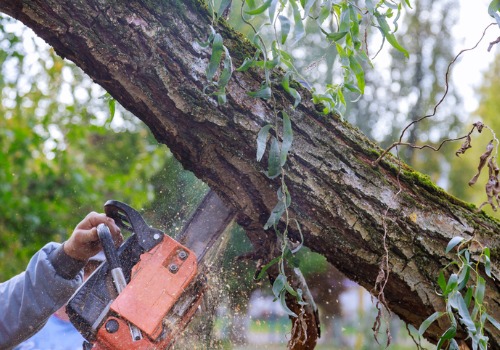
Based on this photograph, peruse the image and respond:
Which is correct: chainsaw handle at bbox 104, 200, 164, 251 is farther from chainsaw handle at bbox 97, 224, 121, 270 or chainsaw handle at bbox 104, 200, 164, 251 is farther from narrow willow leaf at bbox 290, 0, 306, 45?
Result: narrow willow leaf at bbox 290, 0, 306, 45

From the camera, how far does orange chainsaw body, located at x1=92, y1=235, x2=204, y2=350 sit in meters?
1.79

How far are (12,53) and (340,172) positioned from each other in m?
3.13

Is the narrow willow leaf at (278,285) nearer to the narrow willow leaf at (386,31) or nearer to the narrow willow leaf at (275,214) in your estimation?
the narrow willow leaf at (275,214)

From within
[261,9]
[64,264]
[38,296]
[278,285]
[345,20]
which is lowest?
[38,296]

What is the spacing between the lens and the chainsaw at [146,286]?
5.90 feet

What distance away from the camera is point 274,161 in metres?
1.43

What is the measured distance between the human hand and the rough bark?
1.80ft

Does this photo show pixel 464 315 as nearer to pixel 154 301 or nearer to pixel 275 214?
pixel 275 214

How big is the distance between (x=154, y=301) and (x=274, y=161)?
2.23ft

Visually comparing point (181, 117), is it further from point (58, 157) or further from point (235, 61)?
point (58, 157)

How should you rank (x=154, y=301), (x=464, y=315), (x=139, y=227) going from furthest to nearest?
(x=139, y=227) < (x=154, y=301) < (x=464, y=315)

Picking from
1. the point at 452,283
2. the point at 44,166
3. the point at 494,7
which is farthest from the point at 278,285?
the point at 44,166

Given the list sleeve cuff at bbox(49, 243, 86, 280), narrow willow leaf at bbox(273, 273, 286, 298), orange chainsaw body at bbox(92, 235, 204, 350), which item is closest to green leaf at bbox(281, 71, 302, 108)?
narrow willow leaf at bbox(273, 273, 286, 298)

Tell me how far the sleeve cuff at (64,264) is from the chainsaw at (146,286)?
1.06 ft
